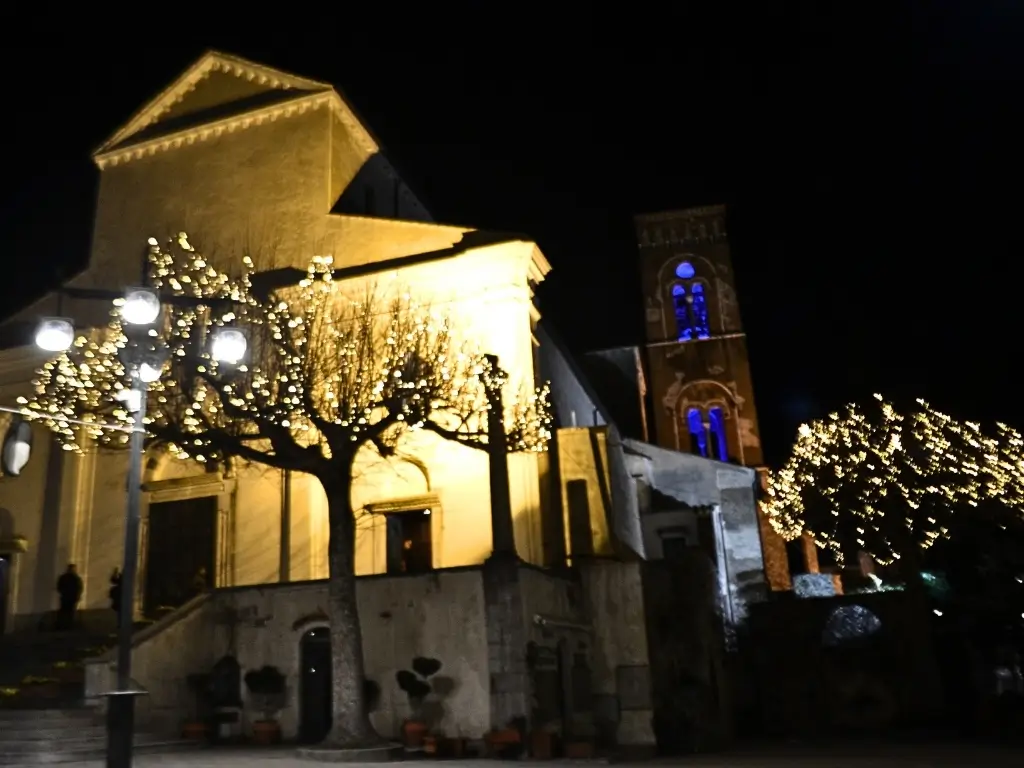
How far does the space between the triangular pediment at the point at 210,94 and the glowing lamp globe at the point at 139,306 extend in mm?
18851

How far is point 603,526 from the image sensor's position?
22.4 meters

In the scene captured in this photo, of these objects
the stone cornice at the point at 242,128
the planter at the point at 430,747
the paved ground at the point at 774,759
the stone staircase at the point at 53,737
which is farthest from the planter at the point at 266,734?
the stone cornice at the point at 242,128

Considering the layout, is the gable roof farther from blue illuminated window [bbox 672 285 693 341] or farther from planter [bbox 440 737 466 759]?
blue illuminated window [bbox 672 285 693 341]

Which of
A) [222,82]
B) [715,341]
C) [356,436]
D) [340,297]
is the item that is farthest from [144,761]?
[715,341]

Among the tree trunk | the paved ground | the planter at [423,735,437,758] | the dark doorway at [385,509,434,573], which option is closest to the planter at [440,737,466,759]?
the planter at [423,735,437,758]

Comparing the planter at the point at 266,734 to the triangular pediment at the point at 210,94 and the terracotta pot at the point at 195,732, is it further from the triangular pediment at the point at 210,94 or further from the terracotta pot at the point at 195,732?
the triangular pediment at the point at 210,94

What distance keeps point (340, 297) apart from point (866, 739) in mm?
18657

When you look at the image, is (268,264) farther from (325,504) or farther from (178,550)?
(178,550)

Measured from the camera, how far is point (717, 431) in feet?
154

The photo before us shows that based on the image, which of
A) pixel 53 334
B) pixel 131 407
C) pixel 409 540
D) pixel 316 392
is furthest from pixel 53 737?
pixel 409 540

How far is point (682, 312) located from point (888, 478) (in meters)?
18.2

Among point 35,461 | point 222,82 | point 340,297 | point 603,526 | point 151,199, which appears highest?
point 222,82

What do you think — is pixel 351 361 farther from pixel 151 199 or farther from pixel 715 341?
pixel 715 341

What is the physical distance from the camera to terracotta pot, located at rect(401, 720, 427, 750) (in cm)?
1697
